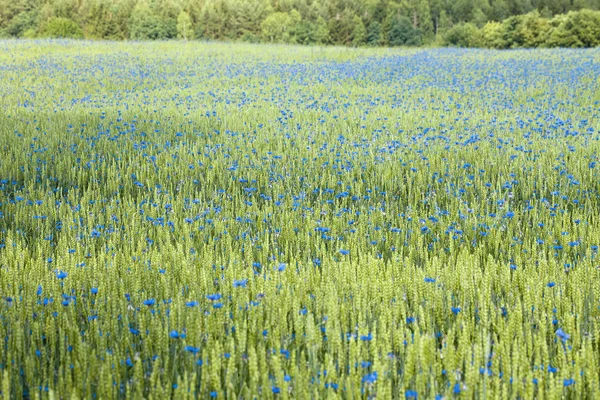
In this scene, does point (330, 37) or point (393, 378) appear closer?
point (393, 378)

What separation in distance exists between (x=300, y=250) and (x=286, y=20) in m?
54.1

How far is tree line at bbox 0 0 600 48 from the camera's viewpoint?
51688 millimetres

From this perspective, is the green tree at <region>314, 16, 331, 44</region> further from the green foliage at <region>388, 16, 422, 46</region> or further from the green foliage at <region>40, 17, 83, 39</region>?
the green foliage at <region>40, 17, 83, 39</region>

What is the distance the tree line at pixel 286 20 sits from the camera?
170ft

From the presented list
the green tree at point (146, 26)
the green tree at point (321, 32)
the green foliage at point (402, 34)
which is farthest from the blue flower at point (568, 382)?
the green foliage at point (402, 34)

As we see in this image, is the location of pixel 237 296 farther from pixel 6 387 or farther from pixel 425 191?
pixel 425 191

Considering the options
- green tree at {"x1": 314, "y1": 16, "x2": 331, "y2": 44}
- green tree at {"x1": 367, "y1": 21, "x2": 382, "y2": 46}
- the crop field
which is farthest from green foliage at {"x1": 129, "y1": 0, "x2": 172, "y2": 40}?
the crop field

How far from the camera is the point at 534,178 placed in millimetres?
5691

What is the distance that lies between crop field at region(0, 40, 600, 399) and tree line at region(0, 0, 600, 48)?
39.4 m

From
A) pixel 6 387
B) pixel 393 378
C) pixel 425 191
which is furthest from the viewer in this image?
pixel 425 191

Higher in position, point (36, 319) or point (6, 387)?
point (6, 387)

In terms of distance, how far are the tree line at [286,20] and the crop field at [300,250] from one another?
39.4 meters

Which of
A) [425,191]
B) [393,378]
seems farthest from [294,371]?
[425,191]

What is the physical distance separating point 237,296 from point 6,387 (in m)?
1.29
